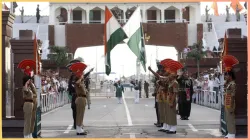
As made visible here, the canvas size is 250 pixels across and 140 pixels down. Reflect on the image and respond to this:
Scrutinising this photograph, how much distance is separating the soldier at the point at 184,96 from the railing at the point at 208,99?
3296mm

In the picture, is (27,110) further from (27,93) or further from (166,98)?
(166,98)

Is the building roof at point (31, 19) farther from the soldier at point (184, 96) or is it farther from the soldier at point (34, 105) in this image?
the soldier at point (34, 105)

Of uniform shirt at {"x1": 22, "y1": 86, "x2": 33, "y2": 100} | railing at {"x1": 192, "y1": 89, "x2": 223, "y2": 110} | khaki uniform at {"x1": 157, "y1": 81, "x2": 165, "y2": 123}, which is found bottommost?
railing at {"x1": 192, "y1": 89, "x2": 223, "y2": 110}

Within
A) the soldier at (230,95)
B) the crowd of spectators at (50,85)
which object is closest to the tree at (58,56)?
the crowd of spectators at (50,85)

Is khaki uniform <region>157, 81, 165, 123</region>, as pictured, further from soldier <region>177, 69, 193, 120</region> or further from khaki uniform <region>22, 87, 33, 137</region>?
khaki uniform <region>22, 87, 33, 137</region>

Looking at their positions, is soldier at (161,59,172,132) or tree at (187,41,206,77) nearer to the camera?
soldier at (161,59,172,132)

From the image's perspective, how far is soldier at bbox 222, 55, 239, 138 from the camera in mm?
11664

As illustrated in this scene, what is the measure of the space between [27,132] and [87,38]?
122ft

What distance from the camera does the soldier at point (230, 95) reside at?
459 inches

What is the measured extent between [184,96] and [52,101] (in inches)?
341

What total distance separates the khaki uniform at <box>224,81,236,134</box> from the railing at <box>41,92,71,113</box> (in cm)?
1171

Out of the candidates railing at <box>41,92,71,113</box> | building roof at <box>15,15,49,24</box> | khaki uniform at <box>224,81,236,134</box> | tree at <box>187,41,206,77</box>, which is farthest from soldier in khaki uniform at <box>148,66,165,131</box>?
building roof at <box>15,15,49,24</box>

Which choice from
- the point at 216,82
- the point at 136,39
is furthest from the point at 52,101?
the point at 136,39

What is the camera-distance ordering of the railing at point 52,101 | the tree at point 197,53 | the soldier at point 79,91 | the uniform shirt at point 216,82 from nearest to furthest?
the soldier at point 79,91
the railing at point 52,101
the uniform shirt at point 216,82
the tree at point 197,53
